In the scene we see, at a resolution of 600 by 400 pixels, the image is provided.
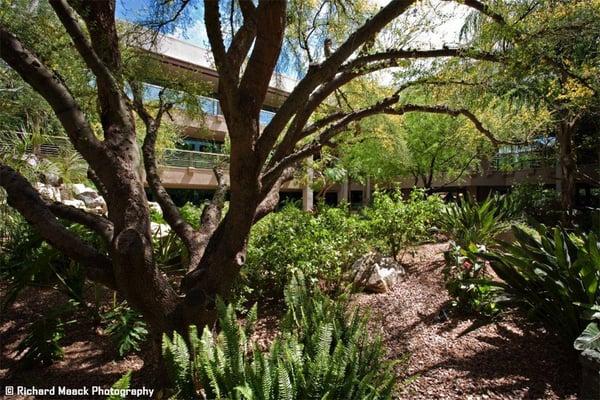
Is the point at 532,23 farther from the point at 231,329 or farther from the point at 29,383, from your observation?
the point at 29,383

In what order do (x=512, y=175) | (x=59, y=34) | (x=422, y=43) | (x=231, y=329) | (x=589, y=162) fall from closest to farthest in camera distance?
(x=231, y=329)
(x=422, y=43)
(x=59, y=34)
(x=589, y=162)
(x=512, y=175)

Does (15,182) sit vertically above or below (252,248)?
above

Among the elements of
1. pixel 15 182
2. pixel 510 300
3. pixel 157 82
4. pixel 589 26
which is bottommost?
pixel 510 300

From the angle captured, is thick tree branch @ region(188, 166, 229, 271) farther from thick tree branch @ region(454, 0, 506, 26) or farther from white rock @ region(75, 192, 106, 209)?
white rock @ region(75, 192, 106, 209)

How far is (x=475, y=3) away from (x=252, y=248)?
12.8ft

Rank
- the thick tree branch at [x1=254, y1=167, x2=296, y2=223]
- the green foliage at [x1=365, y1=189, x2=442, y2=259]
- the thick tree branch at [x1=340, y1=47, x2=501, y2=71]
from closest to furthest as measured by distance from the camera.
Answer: the thick tree branch at [x1=340, y1=47, x2=501, y2=71] < the thick tree branch at [x1=254, y1=167, x2=296, y2=223] < the green foliage at [x1=365, y1=189, x2=442, y2=259]

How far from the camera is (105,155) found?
3176 mm

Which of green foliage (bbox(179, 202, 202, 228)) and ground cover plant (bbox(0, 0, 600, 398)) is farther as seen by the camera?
green foliage (bbox(179, 202, 202, 228))

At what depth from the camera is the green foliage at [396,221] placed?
5809 millimetres

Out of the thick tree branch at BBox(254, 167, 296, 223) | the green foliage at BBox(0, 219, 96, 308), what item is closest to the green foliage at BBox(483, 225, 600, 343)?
the thick tree branch at BBox(254, 167, 296, 223)

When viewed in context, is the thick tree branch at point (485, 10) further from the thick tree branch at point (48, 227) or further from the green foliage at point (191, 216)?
the green foliage at point (191, 216)

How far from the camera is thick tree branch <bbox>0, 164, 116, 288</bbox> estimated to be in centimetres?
298

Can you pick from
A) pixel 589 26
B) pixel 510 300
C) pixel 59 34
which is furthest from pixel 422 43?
pixel 59 34

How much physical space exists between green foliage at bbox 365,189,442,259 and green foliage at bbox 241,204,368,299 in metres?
0.42
